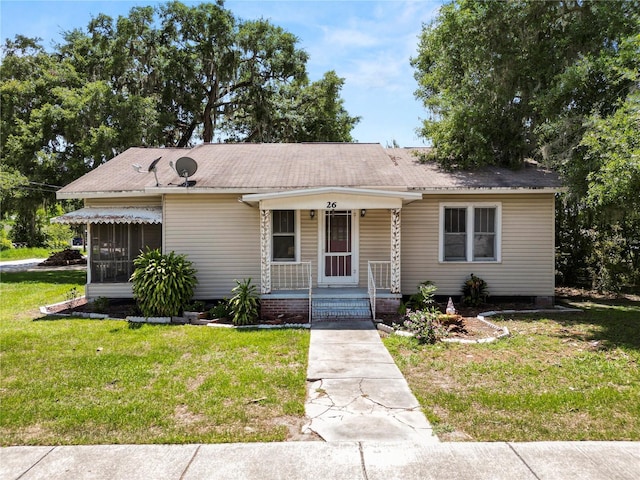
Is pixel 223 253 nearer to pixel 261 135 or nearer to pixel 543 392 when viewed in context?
pixel 543 392

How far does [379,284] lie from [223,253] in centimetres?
389

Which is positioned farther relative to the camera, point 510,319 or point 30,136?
point 30,136

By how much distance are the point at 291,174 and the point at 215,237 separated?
2.52 meters

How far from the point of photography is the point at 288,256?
1030cm

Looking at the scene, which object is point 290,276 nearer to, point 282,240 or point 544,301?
point 282,240

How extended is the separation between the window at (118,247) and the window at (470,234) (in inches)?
292

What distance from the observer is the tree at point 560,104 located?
23.7 feet

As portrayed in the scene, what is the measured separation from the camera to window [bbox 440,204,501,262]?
10.5m

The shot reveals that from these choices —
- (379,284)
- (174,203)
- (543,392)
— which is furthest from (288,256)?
(543,392)

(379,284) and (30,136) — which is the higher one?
(30,136)

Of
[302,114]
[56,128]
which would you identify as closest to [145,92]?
[56,128]

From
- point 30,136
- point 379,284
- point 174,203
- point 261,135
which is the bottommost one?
point 379,284

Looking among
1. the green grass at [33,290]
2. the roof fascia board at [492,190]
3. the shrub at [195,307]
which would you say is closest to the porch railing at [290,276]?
the shrub at [195,307]

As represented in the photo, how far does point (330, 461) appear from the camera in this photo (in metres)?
3.47
